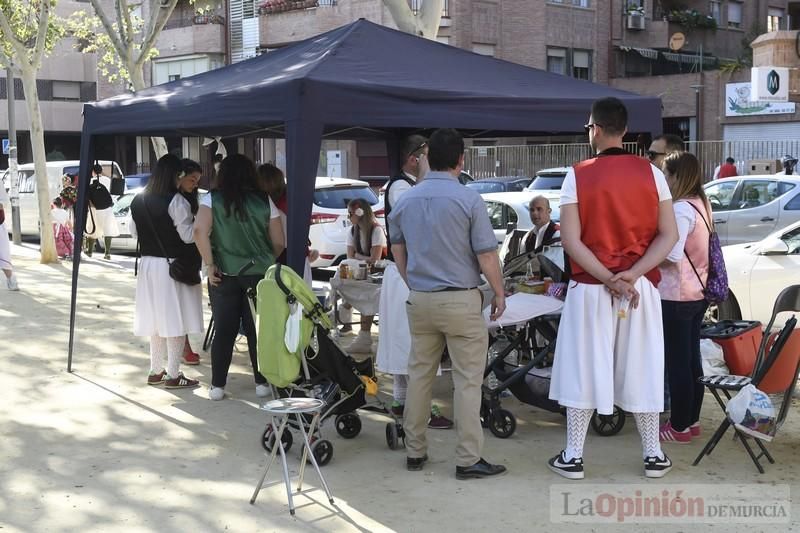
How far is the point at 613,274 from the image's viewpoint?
17.7ft

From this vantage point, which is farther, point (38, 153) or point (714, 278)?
point (38, 153)

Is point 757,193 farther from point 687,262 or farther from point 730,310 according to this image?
point 687,262

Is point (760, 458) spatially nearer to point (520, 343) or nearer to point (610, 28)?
point (520, 343)

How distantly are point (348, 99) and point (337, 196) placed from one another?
9.06m

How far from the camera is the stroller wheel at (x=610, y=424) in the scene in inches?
257

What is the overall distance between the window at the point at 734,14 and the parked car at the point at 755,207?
83.6ft

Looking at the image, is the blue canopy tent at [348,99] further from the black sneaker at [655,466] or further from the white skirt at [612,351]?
the black sneaker at [655,466]

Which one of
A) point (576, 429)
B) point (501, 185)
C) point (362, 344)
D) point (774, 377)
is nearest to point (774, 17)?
point (501, 185)

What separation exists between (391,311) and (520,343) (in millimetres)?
946

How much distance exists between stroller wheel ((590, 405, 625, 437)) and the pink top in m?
0.91

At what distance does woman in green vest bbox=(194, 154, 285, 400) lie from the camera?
Result: 725cm

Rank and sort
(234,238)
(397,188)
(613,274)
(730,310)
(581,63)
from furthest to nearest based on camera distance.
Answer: (581,63) < (730,310) < (234,238) < (397,188) < (613,274)

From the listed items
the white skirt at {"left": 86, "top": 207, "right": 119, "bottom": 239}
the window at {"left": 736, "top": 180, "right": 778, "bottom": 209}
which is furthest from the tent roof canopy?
the white skirt at {"left": 86, "top": 207, "right": 119, "bottom": 239}

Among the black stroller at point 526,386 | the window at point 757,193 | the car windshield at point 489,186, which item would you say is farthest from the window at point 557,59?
the black stroller at point 526,386
